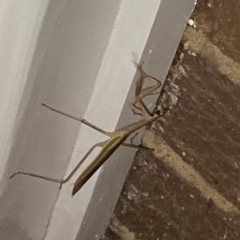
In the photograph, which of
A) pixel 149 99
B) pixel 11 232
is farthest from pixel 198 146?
pixel 11 232

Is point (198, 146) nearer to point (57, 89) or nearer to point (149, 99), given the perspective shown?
point (149, 99)

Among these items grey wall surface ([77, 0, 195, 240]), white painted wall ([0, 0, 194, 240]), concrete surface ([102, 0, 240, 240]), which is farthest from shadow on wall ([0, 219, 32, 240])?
concrete surface ([102, 0, 240, 240])

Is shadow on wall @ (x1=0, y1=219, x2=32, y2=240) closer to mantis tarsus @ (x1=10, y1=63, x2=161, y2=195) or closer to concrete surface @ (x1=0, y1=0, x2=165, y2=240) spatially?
concrete surface @ (x1=0, y1=0, x2=165, y2=240)

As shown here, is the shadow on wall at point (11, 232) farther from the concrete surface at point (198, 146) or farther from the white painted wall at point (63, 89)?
the concrete surface at point (198, 146)

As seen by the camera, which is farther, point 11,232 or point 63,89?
point 11,232

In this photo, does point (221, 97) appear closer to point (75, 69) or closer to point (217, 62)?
point (217, 62)

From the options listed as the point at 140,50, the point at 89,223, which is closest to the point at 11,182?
the point at 89,223

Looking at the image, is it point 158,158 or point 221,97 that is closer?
point 221,97

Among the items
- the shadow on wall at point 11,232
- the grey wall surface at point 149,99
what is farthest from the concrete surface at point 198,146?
the shadow on wall at point 11,232

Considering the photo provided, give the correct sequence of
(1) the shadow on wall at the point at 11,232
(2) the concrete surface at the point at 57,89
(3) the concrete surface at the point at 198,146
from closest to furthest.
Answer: (2) the concrete surface at the point at 57,89 < (3) the concrete surface at the point at 198,146 < (1) the shadow on wall at the point at 11,232
